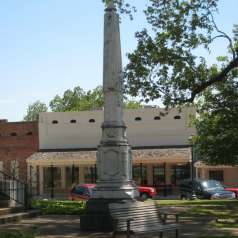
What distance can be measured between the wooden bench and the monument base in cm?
180

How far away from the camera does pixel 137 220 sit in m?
13.1

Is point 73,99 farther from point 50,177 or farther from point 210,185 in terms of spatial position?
point 210,185

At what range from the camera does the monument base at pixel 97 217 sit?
15.3 metres

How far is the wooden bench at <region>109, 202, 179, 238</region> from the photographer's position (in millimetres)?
12634

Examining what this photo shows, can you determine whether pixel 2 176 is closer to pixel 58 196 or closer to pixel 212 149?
pixel 212 149

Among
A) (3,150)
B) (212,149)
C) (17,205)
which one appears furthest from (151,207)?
(3,150)

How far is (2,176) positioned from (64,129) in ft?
82.8

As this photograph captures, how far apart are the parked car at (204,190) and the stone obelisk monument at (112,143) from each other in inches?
744

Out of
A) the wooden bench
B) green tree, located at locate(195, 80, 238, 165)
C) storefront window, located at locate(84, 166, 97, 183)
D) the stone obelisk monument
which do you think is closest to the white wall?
storefront window, located at locate(84, 166, 97, 183)

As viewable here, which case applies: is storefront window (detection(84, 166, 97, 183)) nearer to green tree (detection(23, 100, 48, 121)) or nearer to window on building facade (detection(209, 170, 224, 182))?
window on building facade (detection(209, 170, 224, 182))

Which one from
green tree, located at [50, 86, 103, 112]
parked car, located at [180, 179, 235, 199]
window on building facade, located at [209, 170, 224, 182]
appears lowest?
parked car, located at [180, 179, 235, 199]

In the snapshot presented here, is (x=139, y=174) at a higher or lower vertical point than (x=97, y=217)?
higher

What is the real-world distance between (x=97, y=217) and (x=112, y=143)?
2187mm

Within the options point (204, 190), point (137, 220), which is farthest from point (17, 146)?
point (137, 220)
